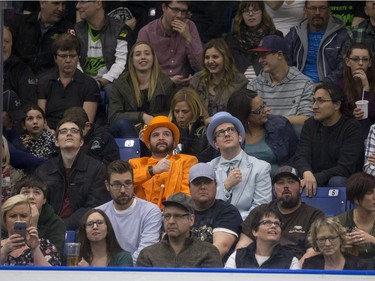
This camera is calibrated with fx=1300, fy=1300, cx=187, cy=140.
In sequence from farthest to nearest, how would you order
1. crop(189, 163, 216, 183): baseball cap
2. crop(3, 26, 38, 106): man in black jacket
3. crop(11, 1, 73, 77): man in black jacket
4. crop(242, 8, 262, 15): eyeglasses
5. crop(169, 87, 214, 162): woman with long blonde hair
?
crop(11, 1, 73, 77): man in black jacket
crop(242, 8, 262, 15): eyeglasses
crop(3, 26, 38, 106): man in black jacket
crop(169, 87, 214, 162): woman with long blonde hair
crop(189, 163, 216, 183): baseball cap

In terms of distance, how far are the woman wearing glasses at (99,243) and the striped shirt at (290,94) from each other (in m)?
2.01

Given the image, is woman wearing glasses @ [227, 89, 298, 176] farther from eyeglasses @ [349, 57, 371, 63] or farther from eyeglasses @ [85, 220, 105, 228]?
eyeglasses @ [85, 220, 105, 228]

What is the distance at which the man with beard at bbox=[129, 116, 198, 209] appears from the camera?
26.7 feet

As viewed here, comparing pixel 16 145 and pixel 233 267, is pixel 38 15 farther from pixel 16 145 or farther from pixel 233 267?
pixel 233 267

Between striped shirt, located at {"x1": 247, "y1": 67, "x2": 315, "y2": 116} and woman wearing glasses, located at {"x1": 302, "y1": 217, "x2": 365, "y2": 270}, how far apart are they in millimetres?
1837

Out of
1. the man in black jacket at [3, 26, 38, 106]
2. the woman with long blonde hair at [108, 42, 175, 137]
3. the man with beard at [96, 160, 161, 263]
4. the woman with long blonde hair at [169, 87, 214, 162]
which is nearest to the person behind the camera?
the man with beard at [96, 160, 161, 263]

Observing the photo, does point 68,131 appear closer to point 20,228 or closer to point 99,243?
point 99,243

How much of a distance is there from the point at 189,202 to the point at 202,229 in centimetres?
29

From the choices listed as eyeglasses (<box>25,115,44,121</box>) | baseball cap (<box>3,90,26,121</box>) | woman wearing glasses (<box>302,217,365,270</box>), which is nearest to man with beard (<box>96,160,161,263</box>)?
woman wearing glasses (<box>302,217,365,270</box>)

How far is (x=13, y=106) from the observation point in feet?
29.4

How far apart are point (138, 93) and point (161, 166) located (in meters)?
1.09

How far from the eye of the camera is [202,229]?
7.50 meters

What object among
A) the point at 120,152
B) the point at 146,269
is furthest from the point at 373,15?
the point at 146,269

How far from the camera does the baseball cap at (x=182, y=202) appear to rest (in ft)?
23.8
